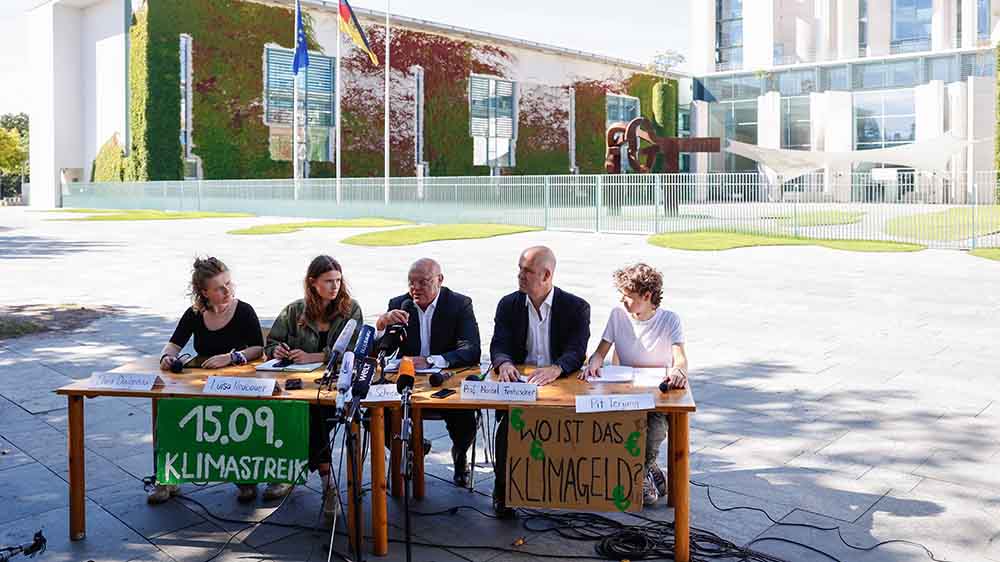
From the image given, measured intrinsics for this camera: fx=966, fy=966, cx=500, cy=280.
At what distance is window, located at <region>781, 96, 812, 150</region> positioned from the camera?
49.6 m

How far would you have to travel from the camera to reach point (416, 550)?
412 centimetres

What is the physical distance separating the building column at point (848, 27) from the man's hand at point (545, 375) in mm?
56679

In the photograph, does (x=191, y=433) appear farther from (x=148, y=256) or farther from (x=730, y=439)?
(x=148, y=256)

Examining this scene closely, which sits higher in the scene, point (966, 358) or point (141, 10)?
point (141, 10)

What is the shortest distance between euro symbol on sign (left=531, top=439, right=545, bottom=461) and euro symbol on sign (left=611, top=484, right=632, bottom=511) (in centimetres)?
34

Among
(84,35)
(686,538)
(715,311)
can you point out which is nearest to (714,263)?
(715,311)

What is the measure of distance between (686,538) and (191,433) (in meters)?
2.21

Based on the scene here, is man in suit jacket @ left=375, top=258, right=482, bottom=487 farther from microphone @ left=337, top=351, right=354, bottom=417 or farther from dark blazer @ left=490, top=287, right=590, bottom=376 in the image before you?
microphone @ left=337, top=351, right=354, bottom=417

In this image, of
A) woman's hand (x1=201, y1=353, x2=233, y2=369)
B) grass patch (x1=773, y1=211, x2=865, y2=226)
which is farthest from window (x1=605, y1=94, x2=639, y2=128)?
woman's hand (x1=201, y1=353, x2=233, y2=369)

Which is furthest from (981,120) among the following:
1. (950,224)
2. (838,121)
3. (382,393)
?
(382,393)

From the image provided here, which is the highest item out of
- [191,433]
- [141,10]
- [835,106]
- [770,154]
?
[141,10]

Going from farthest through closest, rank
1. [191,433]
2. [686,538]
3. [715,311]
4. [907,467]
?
[715,311] < [907,467] < [191,433] < [686,538]

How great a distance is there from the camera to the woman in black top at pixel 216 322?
199 inches

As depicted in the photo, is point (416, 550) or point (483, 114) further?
point (483, 114)
